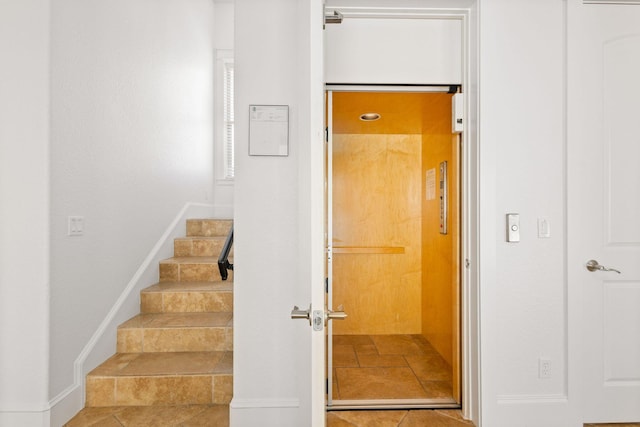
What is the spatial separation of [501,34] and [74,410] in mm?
3219

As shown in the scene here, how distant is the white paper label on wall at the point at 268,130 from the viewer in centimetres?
183

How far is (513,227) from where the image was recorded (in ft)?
6.20

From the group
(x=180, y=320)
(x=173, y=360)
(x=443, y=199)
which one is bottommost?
(x=173, y=360)

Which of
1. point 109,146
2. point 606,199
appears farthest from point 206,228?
point 606,199

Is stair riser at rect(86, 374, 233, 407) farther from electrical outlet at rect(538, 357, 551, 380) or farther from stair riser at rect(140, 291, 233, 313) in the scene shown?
electrical outlet at rect(538, 357, 551, 380)

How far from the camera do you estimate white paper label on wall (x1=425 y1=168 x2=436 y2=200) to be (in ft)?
10.4

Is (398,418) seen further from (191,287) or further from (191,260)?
(191,260)

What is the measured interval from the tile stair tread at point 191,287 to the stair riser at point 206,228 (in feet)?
2.77

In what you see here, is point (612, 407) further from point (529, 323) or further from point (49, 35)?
point (49, 35)

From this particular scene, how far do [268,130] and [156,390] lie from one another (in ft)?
5.49

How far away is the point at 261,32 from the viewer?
1.84 m

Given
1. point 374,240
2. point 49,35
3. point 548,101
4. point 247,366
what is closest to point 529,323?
point 548,101

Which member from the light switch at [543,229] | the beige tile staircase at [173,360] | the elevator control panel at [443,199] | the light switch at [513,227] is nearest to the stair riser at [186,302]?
the beige tile staircase at [173,360]

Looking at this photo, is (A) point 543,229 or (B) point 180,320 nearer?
(A) point 543,229
